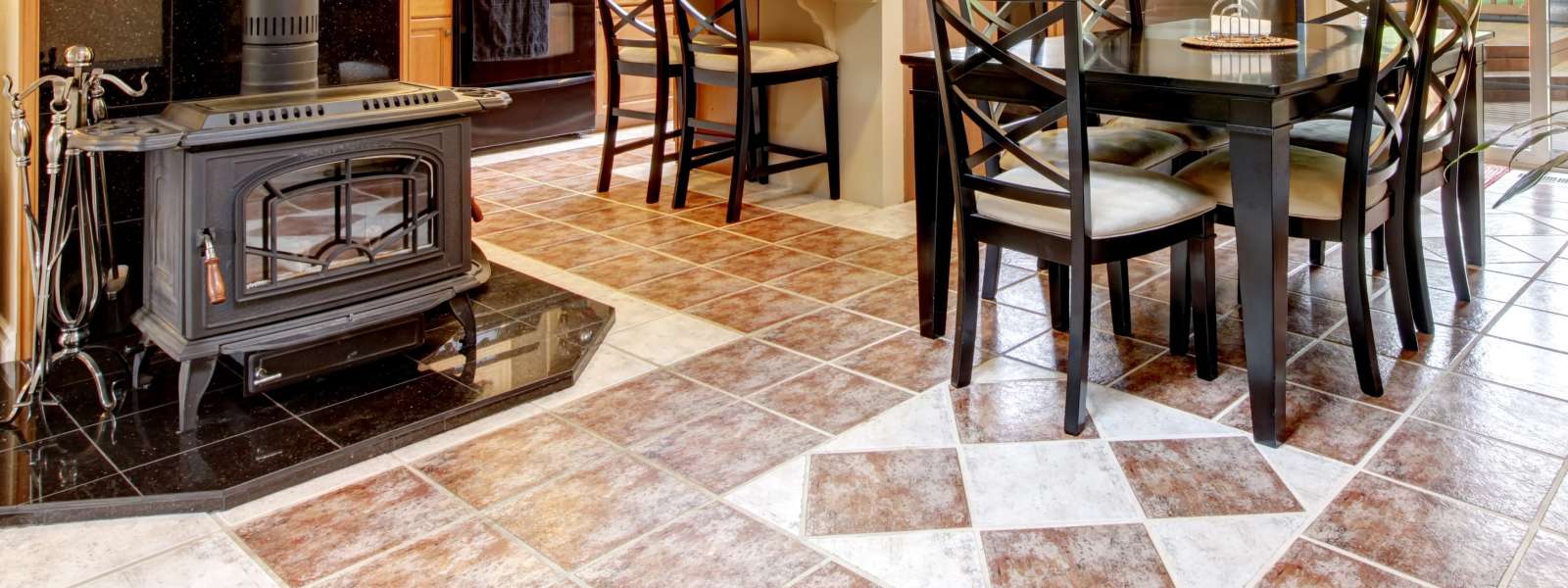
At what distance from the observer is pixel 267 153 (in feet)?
7.29

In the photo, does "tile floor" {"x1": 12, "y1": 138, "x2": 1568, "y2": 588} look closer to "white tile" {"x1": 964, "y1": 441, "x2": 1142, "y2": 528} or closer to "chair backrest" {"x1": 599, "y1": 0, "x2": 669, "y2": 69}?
"white tile" {"x1": 964, "y1": 441, "x2": 1142, "y2": 528}

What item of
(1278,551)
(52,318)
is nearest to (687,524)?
(1278,551)

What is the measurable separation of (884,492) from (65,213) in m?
1.68

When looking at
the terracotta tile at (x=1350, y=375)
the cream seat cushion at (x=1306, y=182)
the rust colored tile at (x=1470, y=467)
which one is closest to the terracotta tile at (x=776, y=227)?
the cream seat cushion at (x=1306, y=182)

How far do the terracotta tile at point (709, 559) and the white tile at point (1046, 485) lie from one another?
0.35m

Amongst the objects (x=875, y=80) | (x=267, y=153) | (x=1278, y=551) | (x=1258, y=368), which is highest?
(x=875, y=80)

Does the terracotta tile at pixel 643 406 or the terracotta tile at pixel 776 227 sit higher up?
the terracotta tile at pixel 776 227

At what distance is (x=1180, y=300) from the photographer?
8.98 ft

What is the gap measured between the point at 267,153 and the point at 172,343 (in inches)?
16.3

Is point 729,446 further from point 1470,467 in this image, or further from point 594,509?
point 1470,467

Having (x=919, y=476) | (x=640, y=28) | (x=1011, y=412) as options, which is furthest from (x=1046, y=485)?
(x=640, y=28)

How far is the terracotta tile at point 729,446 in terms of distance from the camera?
2.20 m

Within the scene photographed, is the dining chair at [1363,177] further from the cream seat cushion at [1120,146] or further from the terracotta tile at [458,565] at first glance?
the terracotta tile at [458,565]

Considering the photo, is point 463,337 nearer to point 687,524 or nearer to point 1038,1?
point 687,524
